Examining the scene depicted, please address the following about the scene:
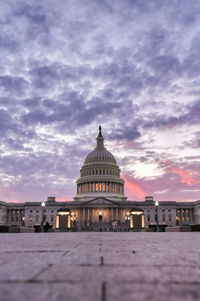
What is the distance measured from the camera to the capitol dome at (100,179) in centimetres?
14312

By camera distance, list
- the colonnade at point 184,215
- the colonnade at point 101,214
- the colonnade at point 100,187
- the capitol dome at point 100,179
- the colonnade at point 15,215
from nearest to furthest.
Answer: the colonnade at point 101,214 → the colonnade at point 184,215 → the capitol dome at point 100,179 → the colonnade at point 15,215 → the colonnade at point 100,187

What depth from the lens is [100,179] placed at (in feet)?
474

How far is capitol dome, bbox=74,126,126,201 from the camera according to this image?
143 metres

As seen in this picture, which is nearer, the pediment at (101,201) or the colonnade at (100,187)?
the pediment at (101,201)

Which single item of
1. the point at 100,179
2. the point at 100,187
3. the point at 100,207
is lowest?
the point at 100,207

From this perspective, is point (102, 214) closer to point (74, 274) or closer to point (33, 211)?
point (33, 211)

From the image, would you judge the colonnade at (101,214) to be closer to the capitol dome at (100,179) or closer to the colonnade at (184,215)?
the capitol dome at (100,179)

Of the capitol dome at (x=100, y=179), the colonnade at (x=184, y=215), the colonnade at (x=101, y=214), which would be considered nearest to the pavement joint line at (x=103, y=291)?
the colonnade at (x=101, y=214)

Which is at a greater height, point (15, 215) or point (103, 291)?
point (15, 215)

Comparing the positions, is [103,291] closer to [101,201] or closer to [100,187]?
[101,201]

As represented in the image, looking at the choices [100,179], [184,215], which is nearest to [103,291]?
[100,179]

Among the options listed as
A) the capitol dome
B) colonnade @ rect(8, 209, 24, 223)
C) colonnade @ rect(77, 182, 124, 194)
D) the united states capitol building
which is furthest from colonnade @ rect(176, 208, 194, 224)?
colonnade @ rect(8, 209, 24, 223)

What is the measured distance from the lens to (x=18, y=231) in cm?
3600

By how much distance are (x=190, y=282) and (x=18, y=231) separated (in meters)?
35.4
